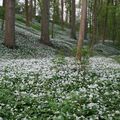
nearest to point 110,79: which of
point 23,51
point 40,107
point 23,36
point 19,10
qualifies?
point 40,107

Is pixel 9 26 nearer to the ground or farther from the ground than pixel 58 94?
farther from the ground

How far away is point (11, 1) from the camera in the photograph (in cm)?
2897

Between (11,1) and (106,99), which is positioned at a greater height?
(11,1)

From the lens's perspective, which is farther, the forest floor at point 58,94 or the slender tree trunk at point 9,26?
the slender tree trunk at point 9,26

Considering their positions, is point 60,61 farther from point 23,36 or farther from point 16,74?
point 23,36

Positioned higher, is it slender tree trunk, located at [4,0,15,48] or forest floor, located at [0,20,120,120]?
slender tree trunk, located at [4,0,15,48]

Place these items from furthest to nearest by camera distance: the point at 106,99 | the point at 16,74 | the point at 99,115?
the point at 16,74 < the point at 106,99 < the point at 99,115

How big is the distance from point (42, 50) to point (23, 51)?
9.61ft

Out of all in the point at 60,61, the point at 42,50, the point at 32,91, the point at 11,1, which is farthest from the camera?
the point at 42,50

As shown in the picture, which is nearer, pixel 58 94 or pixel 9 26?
pixel 58 94

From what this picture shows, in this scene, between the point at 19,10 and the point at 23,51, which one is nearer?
the point at 23,51

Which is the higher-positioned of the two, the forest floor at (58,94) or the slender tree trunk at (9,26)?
the slender tree trunk at (9,26)

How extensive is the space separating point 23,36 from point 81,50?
1915 centimetres

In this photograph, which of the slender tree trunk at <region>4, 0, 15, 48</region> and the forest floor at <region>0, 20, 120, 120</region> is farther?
the slender tree trunk at <region>4, 0, 15, 48</region>
